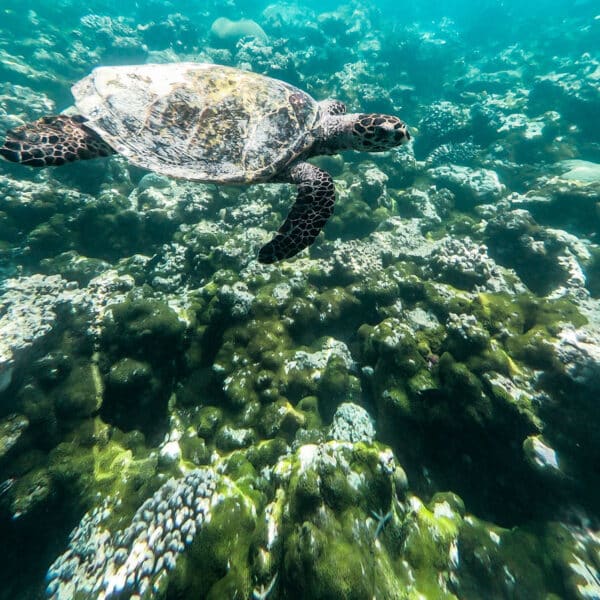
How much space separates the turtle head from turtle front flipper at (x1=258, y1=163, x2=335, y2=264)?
31.1 inches

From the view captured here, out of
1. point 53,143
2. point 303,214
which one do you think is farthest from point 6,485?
point 303,214

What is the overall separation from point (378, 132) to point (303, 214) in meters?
1.64

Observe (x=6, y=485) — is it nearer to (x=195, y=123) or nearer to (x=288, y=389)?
(x=288, y=389)

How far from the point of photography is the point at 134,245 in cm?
752

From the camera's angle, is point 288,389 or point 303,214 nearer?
point 303,214

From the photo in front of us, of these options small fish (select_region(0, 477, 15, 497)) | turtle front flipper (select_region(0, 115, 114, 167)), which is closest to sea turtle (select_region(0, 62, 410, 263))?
turtle front flipper (select_region(0, 115, 114, 167))

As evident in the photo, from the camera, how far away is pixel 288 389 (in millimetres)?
4785

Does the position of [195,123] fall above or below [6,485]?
above

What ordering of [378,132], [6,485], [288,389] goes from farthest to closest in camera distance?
1. [288,389]
2. [378,132]
3. [6,485]

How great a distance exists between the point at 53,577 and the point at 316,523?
3.21 metres

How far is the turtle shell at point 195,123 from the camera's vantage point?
4039 mm

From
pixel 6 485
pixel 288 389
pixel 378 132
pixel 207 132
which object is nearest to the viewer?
pixel 6 485

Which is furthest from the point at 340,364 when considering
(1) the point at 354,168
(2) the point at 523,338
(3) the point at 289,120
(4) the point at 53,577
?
(1) the point at 354,168

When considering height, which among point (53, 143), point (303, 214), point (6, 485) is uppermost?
point (53, 143)
